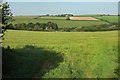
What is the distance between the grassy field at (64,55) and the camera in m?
32.3

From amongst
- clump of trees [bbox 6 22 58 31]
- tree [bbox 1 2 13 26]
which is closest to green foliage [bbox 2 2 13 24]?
tree [bbox 1 2 13 26]

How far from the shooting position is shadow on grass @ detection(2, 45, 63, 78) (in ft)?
99.5

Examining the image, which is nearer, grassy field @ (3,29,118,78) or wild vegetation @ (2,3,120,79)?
wild vegetation @ (2,3,120,79)

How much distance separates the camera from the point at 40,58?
35.2 metres

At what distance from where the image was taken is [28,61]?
33906mm

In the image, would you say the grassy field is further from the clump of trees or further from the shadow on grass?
the clump of trees

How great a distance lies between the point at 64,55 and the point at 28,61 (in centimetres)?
479

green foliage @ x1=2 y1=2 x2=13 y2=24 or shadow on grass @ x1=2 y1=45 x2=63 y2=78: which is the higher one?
green foliage @ x1=2 y1=2 x2=13 y2=24

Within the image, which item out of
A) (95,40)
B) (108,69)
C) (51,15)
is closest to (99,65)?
(108,69)

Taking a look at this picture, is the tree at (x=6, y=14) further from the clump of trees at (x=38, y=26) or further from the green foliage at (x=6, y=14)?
the clump of trees at (x=38, y=26)

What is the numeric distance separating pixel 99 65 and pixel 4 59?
10.3 metres

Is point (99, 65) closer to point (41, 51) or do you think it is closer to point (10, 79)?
point (41, 51)

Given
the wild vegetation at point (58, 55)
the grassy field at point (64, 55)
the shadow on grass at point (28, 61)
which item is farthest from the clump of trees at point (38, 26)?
the shadow on grass at point (28, 61)

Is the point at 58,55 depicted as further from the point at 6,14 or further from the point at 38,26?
the point at 38,26
